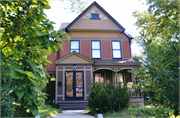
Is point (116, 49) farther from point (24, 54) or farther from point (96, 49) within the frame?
point (24, 54)

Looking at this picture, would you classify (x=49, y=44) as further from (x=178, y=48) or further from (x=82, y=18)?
(x=82, y=18)

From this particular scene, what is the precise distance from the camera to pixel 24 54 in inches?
71.0

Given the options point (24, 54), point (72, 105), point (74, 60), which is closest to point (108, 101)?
point (72, 105)

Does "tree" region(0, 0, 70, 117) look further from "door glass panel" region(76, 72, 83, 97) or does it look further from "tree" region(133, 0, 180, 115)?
"door glass panel" region(76, 72, 83, 97)

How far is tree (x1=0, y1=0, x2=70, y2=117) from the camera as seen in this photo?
5.39ft

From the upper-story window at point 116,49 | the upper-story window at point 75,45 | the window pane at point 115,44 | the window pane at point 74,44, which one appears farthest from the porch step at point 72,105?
the window pane at point 115,44

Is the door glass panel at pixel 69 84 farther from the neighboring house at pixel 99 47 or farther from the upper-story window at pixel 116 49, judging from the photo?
the upper-story window at pixel 116 49

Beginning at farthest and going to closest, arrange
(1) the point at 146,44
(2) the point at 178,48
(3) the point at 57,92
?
(3) the point at 57,92 < (1) the point at 146,44 < (2) the point at 178,48

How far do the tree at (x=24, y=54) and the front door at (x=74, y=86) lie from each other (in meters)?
8.89

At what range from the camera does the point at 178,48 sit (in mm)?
2084

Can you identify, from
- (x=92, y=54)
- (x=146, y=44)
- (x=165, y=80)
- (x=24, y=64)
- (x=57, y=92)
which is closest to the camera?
(x=24, y=64)

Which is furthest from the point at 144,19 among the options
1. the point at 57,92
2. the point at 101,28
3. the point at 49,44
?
the point at 49,44

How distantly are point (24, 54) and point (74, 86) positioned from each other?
9.82 meters

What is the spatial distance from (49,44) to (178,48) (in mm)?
1915
